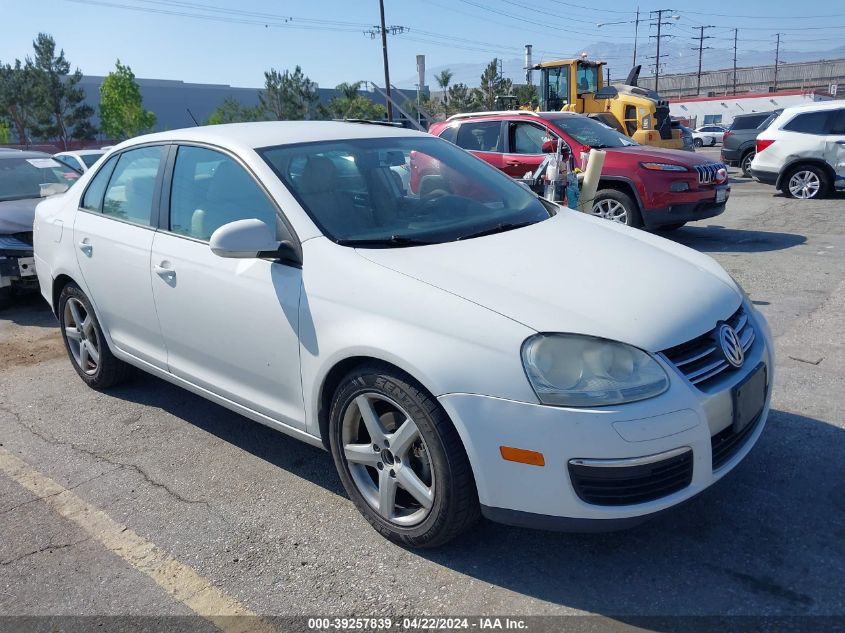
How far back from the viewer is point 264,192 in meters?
3.30

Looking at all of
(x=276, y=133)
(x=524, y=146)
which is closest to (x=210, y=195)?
(x=276, y=133)

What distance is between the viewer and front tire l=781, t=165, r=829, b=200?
1267 centimetres

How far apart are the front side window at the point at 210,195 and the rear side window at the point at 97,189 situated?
869 mm

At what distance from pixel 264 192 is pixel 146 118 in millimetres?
56660

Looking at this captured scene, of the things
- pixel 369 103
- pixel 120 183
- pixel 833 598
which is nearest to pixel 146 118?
pixel 369 103

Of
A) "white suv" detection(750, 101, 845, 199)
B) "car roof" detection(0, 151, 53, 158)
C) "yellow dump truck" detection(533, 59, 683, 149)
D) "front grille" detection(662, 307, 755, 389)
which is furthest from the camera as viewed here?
"yellow dump truck" detection(533, 59, 683, 149)

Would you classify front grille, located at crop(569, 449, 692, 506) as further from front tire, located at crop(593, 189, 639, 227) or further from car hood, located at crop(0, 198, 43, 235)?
front tire, located at crop(593, 189, 639, 227)

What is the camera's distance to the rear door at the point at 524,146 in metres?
9.84

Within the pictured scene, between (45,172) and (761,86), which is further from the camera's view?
(761,86)

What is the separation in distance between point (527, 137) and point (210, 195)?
23.3ft

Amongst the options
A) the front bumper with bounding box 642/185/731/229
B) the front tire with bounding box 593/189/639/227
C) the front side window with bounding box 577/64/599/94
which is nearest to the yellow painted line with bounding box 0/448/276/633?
the front tire with bounding box 593/189/639/227

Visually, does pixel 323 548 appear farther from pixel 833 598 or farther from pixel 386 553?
pixel 833 598

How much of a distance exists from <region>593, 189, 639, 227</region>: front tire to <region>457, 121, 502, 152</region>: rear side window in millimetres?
1749

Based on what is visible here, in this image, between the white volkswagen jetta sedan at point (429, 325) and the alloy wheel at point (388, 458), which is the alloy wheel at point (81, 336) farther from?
the alloy wheel at point (388, 458)
